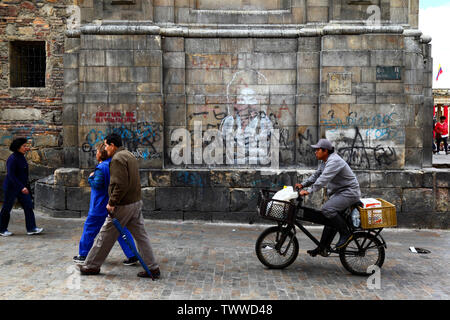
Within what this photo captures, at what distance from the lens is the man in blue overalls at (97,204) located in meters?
6.21

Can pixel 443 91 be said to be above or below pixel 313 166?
above

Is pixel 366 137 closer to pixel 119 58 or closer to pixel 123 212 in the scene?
pixel 119 58

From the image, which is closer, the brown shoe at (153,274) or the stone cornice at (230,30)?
the brown shoe at (153,274)

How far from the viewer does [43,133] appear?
10695 mm

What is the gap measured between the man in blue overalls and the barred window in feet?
18.9

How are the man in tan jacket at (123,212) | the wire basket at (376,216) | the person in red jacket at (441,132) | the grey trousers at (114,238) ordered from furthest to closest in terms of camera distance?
the person in red jacket at (441,132) < the wire basket at (376,216) < the grey trousers at (114,238) < the man in tan jacket at (123,212)

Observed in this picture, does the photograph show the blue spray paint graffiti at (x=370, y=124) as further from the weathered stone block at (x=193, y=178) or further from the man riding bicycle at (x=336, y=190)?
the man riding bicycle at (x=336, y=190)

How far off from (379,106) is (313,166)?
1.87m

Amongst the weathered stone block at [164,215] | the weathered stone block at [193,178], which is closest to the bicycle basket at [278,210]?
the weathered stone block at [193,178]

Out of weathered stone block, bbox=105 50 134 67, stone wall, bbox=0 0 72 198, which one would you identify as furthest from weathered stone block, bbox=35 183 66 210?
weathered stone block, bbox=105 50 134 67

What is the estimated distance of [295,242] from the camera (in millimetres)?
6383

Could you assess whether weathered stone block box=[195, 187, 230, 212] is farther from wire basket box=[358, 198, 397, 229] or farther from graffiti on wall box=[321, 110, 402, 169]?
wire basket box=[358, 198, 397, 229]

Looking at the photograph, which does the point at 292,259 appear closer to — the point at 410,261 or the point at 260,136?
the point at 410,261

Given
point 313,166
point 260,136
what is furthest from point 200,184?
point 313,166
